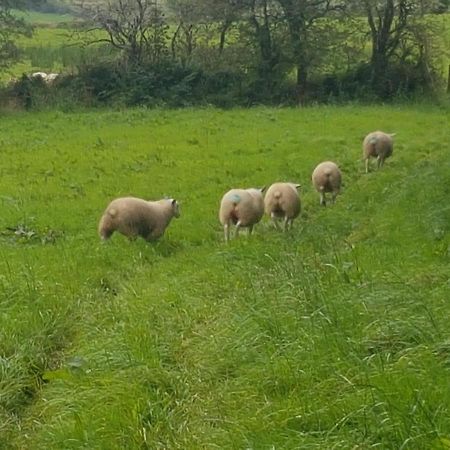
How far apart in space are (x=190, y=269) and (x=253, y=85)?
25357 millimetres

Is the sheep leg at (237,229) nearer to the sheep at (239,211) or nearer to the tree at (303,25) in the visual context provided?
the sheep at (239,211)

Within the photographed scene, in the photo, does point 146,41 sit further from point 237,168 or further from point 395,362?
point 395,362

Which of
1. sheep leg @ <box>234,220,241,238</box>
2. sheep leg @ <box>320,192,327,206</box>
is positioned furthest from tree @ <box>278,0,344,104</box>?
sheep leg @ <box>234,220,241,238</box>

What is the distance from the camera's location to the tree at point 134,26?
119 ft

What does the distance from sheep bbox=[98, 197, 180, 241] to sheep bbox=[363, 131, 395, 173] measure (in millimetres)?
7993

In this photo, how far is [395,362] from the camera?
5816mm

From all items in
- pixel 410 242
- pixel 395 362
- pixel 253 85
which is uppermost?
pixel 395 362

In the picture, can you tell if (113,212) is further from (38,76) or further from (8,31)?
(8,31)

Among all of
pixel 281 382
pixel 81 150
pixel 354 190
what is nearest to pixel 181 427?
pixel 281 382

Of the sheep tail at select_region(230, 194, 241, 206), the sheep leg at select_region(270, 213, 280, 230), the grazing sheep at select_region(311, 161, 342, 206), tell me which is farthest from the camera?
the grazing sheep at select_region(311, 161, 342, 206)

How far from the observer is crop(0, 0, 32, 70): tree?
33.6 metres

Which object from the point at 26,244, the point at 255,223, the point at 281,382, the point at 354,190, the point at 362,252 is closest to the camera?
the point at 281,382

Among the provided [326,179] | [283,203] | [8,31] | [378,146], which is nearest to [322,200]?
[326,179]

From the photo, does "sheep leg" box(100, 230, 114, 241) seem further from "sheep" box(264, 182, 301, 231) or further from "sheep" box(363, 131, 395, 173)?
"sheep" box(363, 131, 395, 173)
